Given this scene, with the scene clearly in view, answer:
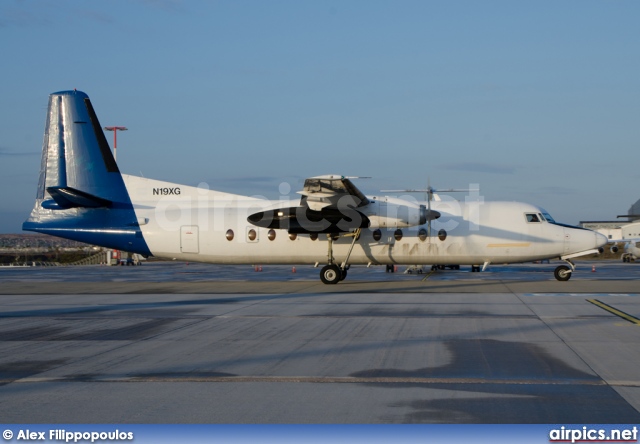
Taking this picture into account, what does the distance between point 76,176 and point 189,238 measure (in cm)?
491

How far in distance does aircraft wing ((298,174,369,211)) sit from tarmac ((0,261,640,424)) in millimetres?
5284

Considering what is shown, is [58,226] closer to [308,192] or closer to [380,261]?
[308,192]

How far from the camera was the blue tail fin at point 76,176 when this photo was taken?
2473 cm

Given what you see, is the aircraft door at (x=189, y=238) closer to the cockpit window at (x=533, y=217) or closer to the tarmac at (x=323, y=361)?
the tarmac at (x=323, y=361)

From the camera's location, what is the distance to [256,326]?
1298cm

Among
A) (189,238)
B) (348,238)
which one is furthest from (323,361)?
(189,238)

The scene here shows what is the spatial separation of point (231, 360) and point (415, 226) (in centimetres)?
1639

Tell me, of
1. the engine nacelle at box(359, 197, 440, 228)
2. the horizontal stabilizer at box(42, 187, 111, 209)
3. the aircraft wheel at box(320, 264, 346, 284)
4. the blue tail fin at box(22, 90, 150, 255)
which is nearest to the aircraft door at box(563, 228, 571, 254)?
the engine nacelle at box(359, 197, 440, 228)

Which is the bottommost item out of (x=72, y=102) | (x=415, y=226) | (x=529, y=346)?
(x=529, y=346)

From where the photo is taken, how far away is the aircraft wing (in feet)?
72.4

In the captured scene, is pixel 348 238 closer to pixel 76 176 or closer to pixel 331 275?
pixel 331 275

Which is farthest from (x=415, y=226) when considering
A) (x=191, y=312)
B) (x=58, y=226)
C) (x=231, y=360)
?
(x=231, y=360)

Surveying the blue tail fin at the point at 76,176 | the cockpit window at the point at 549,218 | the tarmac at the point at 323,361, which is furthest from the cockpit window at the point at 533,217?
the blue tail fin at the point at 76,176

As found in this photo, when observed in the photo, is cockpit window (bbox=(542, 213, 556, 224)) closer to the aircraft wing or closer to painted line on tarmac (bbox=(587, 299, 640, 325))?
the aircraft wing
